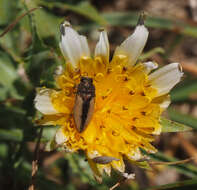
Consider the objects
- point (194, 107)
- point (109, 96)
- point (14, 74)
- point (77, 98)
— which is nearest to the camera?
point (77, 98)

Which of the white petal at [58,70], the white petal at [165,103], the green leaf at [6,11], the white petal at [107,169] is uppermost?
the green leaf at [6,11]

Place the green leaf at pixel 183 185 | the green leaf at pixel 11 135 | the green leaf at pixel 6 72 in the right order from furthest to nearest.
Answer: the green leaf at pixel 6 72 < the green leaf at pixel 11 135 < the green leaf at pixel 183 185

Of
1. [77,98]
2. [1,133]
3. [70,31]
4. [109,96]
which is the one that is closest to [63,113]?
[77,98]

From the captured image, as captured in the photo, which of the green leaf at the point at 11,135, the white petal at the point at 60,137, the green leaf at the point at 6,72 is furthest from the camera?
the green leaf at the point at 6,72

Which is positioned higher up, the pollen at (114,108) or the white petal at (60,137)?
the pollen at (114,108)

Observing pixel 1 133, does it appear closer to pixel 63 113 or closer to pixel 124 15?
pixel 63 113

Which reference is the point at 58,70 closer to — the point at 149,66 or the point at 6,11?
the point at 149,66

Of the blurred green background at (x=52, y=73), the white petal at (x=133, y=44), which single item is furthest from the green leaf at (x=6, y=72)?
the white petal at (x=133, y=44)

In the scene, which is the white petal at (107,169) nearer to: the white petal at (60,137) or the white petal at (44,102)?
the white petal at (60,137)
